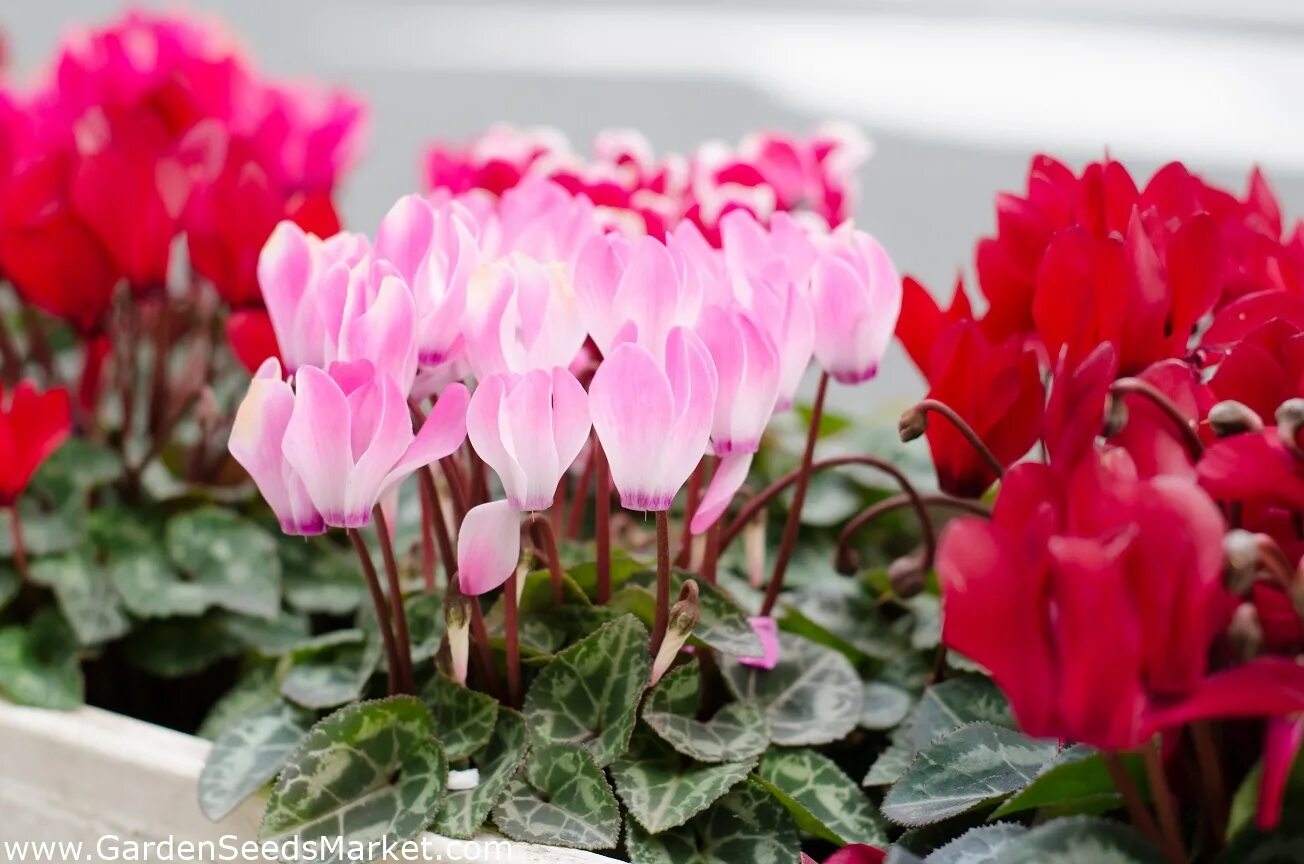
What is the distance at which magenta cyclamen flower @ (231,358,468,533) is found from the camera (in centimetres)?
56

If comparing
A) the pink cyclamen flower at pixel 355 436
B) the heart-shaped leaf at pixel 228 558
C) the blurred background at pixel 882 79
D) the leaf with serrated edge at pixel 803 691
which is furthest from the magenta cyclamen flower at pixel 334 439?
the blurred background at pixel 882 79

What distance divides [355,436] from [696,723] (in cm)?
23

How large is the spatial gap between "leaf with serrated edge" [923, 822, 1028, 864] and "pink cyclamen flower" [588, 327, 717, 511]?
0.18 m

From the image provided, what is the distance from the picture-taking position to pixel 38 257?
900 mm

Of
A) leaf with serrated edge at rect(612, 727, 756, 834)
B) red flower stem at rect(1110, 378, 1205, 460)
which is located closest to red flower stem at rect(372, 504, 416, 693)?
leaf with serrated edge at rect(612, 727, 756, 834)

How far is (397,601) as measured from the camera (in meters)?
0.68

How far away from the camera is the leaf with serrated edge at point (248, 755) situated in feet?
2.30

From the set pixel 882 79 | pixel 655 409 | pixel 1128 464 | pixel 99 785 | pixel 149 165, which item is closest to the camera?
pixel 1128 464

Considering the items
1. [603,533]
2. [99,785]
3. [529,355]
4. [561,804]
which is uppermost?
[529,355]

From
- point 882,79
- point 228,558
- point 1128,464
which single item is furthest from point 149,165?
point 882,79

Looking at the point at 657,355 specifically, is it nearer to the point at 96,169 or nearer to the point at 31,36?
the point at 96,169

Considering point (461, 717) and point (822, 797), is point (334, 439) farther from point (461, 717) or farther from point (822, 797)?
point (822, 797)

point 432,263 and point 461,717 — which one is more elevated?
point 432,263

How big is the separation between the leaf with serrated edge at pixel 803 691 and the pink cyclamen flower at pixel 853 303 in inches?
6.6
